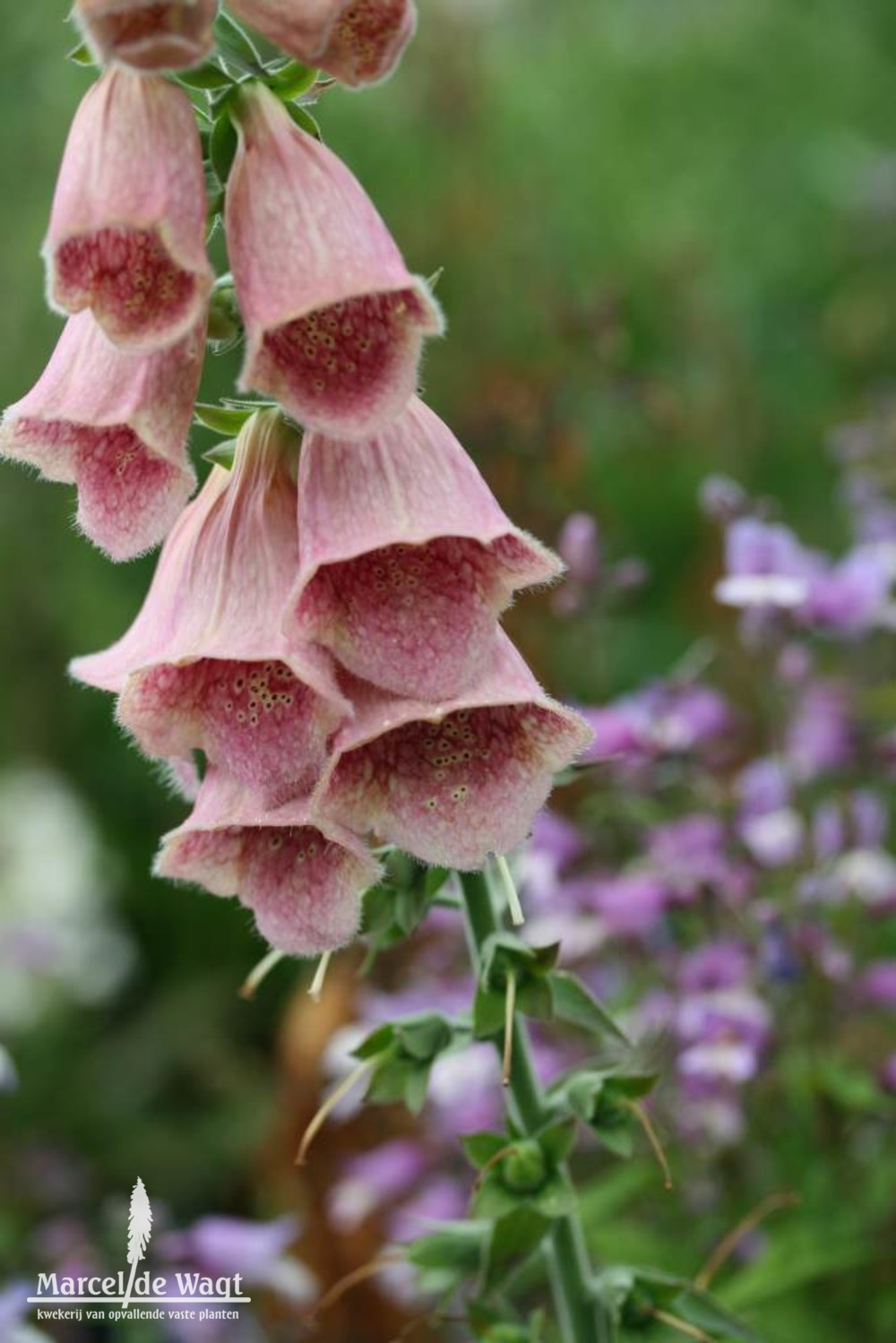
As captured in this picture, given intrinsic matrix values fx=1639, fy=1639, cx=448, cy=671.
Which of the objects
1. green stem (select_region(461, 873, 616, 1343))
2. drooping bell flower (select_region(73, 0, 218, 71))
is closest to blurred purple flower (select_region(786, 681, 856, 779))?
green stem (select_region(461, 873, 616, 1343))

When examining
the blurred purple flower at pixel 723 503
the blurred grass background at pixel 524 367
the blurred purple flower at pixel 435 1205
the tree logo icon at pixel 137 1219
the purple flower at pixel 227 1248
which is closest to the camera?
the tree logo icon at pixel 137 1219

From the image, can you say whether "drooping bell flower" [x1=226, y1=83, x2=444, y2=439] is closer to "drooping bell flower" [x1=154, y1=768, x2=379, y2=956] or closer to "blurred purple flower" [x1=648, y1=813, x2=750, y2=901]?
"drooping bell flower" [x1=154, y1=768, x2=379, y2=956]

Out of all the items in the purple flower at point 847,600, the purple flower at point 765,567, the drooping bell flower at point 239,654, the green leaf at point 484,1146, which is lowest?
the green leaf at point 484,1146

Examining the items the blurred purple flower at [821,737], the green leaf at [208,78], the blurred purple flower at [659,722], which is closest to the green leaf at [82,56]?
the green leaf at [208,78]

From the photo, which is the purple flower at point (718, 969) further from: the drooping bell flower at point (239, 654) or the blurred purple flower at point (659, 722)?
the drooping bell flower at point (239, 654)

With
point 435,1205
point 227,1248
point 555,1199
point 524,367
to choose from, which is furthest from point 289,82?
point 524,367

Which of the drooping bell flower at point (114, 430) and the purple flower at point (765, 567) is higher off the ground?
the drooping bell flower at point (114, 430)

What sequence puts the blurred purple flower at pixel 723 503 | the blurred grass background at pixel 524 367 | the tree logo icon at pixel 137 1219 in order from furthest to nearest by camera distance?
the blurred grass background at pixel 524 367 < the blurred purple flower at pixel 723 503 < the tree logo icon at pixel 137 1219
